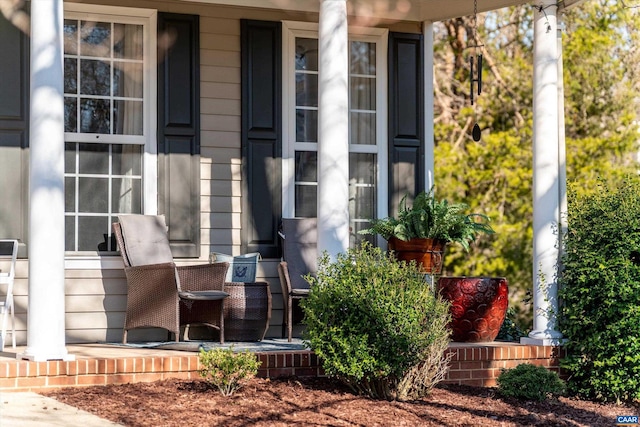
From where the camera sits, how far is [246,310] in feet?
23.0

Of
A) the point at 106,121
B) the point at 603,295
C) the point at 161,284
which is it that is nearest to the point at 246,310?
the point at 161,284

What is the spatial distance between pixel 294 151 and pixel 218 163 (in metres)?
0.65

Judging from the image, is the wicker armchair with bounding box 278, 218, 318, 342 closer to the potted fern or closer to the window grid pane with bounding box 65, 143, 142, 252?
the potted fern

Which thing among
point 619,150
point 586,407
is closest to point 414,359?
point 586,407

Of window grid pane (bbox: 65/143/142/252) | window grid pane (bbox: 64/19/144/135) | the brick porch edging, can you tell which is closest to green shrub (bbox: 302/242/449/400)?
the brick porch edging

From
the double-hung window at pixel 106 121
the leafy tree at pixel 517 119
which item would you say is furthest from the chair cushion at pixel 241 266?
the leafy tree at pixel 517 119

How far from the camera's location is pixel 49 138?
5.67 meters

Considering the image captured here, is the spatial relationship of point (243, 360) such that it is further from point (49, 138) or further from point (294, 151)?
point (294, 151)

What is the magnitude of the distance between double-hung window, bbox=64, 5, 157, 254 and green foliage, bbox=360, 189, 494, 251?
1.92m

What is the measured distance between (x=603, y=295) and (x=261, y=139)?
287 cm

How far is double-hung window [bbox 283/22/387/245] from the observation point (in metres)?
7.82

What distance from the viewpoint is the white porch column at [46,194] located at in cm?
564

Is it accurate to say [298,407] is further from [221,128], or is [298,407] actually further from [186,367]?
[221,128]

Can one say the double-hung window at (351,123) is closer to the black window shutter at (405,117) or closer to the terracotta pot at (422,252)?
the black window shutter at (405,117)
